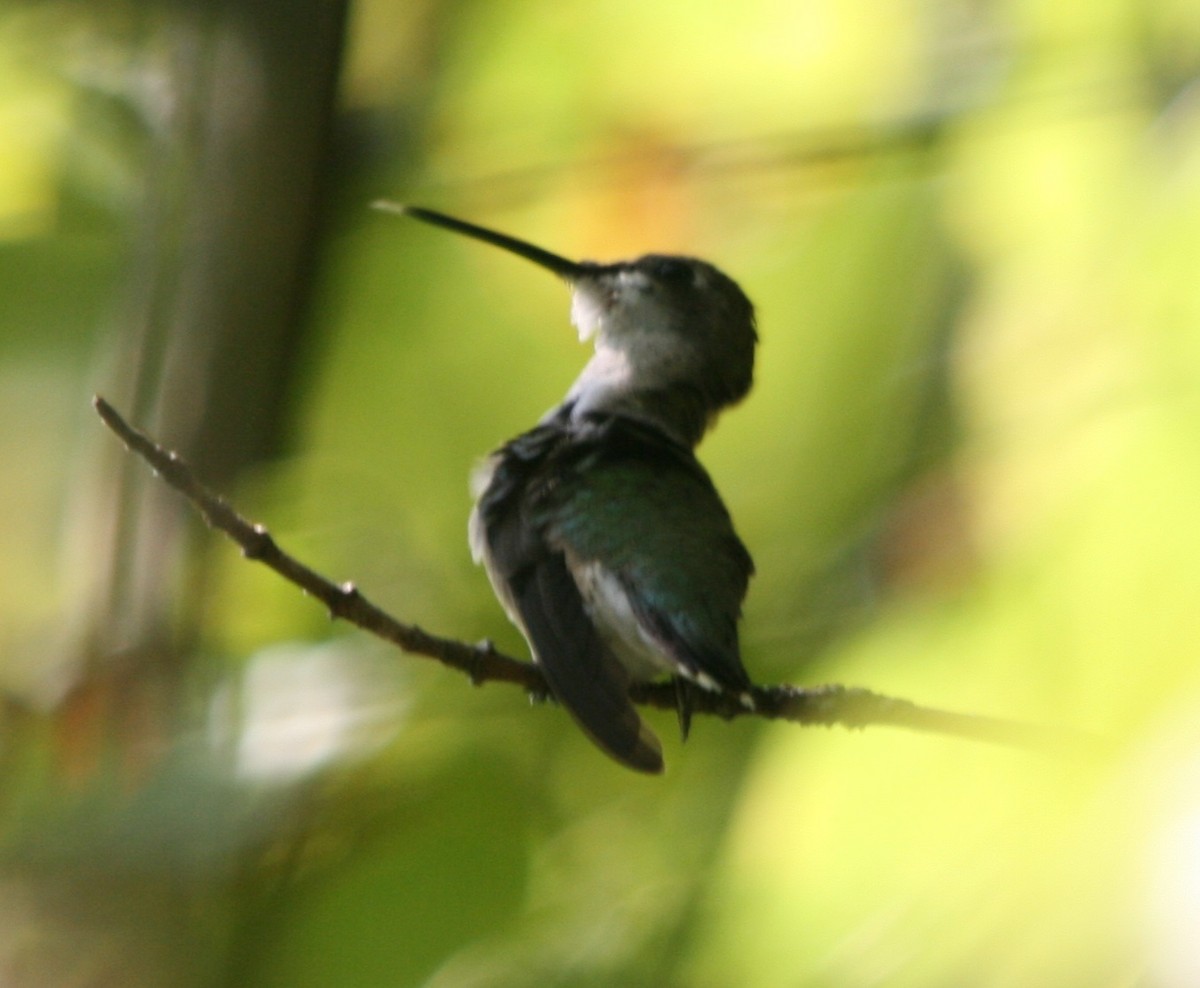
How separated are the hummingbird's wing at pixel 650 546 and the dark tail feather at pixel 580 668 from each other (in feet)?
0.21

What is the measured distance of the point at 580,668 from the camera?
1794mm

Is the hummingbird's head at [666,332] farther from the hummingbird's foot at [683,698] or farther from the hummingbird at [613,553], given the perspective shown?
the hummingbird's foot at [683,698]

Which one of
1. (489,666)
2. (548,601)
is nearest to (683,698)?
(548,601)

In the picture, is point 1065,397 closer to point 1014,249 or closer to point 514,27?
point 1014,249

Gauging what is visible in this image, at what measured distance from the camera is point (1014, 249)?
82.7 inches

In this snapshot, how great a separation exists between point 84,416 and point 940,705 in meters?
2.75

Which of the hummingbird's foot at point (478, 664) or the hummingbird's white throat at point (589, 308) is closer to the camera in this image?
the hummingbird's foot at point (478, 664)

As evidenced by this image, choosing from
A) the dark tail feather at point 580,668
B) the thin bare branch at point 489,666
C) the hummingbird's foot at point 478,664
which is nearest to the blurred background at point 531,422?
the thin bare branch at point 489,666

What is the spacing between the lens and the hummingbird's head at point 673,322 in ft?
9.43

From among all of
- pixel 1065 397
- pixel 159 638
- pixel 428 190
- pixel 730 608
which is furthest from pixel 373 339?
pixel 1065 397

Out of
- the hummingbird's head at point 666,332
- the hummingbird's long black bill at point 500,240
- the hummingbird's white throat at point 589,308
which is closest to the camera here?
the hummingbird's long black bill at point 500,240

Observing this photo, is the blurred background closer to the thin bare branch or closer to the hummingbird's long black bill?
the thin bare branch

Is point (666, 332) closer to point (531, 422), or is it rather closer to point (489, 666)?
point (531, 422)

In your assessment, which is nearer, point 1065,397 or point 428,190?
point 1065,397
